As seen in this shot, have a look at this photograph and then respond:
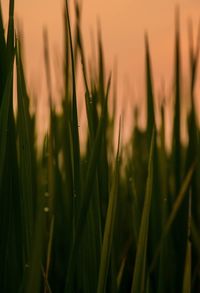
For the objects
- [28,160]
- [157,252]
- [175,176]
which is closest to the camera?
[28,160]

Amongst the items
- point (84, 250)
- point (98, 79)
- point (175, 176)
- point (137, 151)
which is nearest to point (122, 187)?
point (137, 151)

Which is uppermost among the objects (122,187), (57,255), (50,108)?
(50,108)

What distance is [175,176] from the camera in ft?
3.06

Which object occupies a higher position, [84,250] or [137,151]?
[137,151]

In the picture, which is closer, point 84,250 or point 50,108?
point 84,250

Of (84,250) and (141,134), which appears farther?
(141,134)

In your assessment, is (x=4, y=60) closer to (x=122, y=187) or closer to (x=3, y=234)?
(x=3, y=234)

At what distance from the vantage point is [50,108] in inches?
30.6

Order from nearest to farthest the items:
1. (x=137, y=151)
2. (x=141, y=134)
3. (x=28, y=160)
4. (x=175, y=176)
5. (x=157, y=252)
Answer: (x=28, y=160) < (x=157, y=252) < (x=175, y=176) < (x=137, y=151) < (x=141, y=134)

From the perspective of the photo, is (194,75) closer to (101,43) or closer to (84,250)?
(101,43)

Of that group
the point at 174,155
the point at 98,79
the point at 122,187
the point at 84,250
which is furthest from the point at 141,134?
the point at 84,250

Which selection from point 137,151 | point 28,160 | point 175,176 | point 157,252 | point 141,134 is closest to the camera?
point 28,160

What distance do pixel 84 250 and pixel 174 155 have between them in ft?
1.22

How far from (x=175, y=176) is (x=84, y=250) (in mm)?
360
